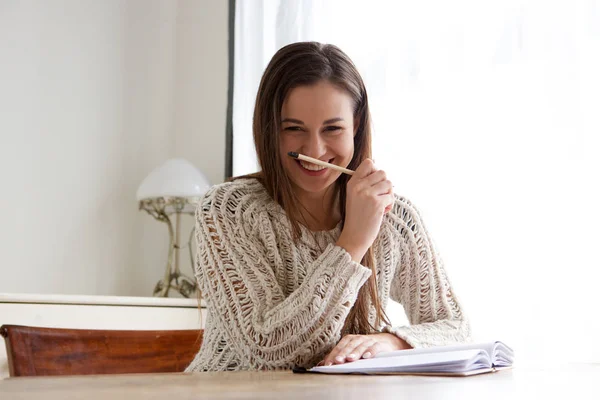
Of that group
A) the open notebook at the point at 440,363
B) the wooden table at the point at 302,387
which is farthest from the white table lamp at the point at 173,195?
the wooden table at the point at 302,387

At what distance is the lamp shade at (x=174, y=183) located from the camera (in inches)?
108

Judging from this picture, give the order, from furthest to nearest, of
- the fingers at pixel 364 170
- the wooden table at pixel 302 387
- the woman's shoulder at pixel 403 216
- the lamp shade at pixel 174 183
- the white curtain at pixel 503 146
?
the lamp shade at pixel 174 183, the white curtain at pixel 503 146, the woman's shoulder at pixel 403 216, the fingers at pixel 364 170, the wooden table at pixel 302 387

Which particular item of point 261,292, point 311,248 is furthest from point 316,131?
point 261,292

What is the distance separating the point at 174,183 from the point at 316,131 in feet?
4.84

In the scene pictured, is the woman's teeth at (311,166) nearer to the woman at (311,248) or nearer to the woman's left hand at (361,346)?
the woman at (311,248)

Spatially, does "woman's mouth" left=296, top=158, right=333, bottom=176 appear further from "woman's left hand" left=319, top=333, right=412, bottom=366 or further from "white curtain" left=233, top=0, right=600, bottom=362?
"white curtain" left=233, top=0, right=600, bottom=362

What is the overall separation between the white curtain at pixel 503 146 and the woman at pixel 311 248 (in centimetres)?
43

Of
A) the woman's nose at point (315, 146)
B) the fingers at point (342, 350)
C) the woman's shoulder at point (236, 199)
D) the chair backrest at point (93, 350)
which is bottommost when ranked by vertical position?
the chair backrest at point (93, 350)

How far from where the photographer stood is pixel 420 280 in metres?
1.50

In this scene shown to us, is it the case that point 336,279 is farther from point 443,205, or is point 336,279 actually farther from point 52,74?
point 52,74

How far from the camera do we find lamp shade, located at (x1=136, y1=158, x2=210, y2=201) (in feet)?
9.04

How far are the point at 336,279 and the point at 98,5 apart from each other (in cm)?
251

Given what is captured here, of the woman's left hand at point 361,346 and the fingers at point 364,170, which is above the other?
the fingers at point 364,170

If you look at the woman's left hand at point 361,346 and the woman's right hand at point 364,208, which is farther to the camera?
the woman's right hand at point 364,208
